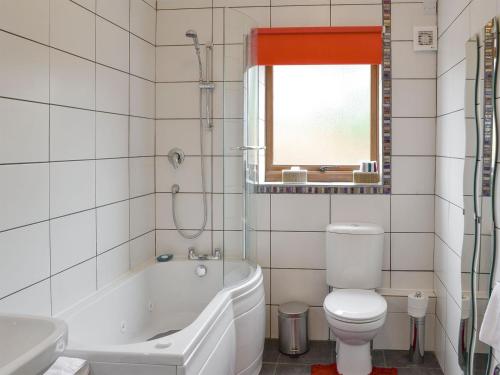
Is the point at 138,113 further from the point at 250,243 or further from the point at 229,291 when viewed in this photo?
the point at 229,291

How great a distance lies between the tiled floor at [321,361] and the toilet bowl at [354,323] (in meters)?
0.21

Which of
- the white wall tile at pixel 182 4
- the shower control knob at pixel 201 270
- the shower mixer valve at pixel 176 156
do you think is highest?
the white wall tile at pixel 182 4

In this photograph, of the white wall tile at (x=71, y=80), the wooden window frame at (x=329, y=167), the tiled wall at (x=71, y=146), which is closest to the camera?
the tiled wall at (x=71, y=146)

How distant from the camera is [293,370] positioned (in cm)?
280

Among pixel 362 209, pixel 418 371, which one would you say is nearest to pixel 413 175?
pixel 362 209

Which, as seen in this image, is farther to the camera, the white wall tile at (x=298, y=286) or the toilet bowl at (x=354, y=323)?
the white wall tile at (x=298, y=286)

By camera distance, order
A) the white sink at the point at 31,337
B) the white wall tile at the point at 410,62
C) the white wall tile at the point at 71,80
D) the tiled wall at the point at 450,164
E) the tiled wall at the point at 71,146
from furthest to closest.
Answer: the white wall tile at the point at 410,62
the tiled wall at the point at 450,164
the white wall tile at the point at 71,80
the tiled wall at the point at 71,146
the white sink at the point at 31,337

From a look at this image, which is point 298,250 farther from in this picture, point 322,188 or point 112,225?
point 112,225

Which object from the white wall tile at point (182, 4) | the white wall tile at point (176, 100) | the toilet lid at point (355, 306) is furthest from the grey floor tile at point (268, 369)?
the white wall tile at point (182, 4)

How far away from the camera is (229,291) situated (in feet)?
8.07

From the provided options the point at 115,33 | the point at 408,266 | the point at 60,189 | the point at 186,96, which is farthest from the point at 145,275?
the point at 408,266

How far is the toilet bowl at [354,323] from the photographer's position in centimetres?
251

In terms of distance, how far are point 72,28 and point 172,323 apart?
1723 mm

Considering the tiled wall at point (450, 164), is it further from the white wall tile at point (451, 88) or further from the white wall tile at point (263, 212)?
the white wall tile at point (263, 212)
